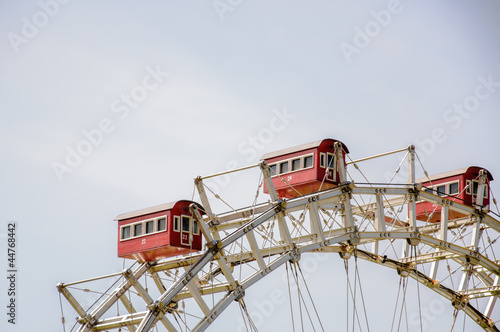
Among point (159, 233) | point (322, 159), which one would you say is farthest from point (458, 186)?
point (159, 233)

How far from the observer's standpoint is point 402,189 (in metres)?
48.4

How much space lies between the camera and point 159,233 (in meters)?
46.6

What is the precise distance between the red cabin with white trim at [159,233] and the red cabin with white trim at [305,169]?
3927 millimetres

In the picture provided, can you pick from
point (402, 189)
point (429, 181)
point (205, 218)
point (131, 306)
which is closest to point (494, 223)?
point (429, 181)

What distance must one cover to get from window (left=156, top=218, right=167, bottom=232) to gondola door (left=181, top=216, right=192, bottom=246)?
82 cm

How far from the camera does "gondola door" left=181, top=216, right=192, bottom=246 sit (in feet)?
153

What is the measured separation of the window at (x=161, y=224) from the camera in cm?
4644

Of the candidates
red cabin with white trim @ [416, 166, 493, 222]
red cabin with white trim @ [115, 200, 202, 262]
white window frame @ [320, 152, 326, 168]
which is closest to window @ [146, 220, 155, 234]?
red cabin with white trim @ [115, 200, 202, 262]

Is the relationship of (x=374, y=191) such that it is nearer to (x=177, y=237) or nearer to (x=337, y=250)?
(x=337, y=250)

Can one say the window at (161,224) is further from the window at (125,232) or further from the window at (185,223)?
the window at (125,232)

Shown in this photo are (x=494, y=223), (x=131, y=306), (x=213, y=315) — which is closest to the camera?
(x=213, y=315)

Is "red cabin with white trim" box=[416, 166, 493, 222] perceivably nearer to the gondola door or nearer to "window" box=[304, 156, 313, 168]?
"window" box=[304, 156, 313, 168]

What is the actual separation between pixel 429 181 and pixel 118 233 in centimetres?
1671

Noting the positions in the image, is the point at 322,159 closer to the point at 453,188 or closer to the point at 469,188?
the point at 453,188
